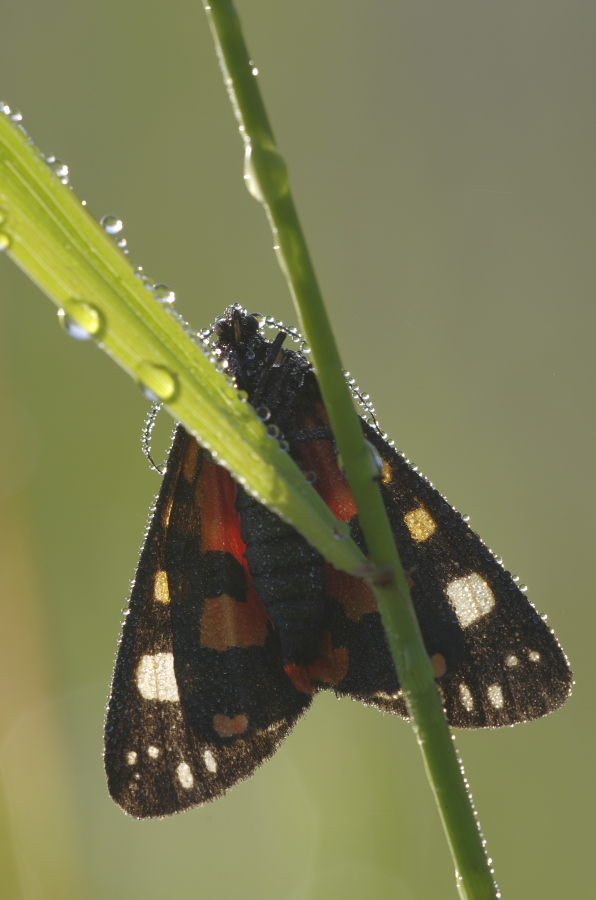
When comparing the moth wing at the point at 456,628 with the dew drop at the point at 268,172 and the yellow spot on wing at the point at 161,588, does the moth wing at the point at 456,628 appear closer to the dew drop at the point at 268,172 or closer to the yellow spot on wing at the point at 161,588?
the yellow spot on wing at the point at 161,588

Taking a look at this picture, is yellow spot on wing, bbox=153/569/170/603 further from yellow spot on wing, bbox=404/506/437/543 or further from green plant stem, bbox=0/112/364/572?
green plant stem, bbox=0/112/364/572

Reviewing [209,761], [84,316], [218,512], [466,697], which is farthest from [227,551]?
[84,316]

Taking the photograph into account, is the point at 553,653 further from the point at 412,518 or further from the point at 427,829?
the point at 427,829

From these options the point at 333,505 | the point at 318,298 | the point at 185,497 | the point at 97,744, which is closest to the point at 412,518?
the point at 333,505

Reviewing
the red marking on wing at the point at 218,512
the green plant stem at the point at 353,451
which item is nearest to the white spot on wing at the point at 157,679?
the red marking on wing at the point at 218,512

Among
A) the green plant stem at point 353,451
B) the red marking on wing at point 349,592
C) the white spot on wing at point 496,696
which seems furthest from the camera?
the red marking on wing at point 349,592

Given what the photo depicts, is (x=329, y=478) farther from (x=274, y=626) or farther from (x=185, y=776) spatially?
(x=185, y=776)
